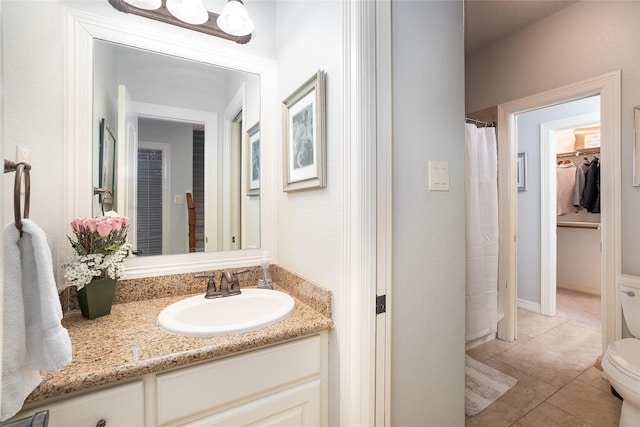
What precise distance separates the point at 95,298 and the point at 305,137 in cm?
103

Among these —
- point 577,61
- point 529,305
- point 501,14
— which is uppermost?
point 501,14

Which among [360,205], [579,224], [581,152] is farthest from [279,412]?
[581,152]

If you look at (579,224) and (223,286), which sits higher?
(579,224)

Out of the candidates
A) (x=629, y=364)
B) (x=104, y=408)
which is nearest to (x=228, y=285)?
(x=104, y=408)

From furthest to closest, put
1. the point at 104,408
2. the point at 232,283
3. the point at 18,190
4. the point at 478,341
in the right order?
the point at 478,341 → the point at 232,283 → the point at 104,408 → the point at 18,190

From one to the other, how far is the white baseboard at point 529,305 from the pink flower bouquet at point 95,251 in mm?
3777

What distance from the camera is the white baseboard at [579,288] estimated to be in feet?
12.0

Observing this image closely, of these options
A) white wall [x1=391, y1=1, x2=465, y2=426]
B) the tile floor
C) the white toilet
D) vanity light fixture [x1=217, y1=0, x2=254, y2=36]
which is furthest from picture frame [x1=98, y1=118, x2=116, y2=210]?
the white toilet

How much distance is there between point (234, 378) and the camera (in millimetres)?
910

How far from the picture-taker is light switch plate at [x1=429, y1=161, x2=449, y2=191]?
1.13 m

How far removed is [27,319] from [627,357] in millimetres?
2404

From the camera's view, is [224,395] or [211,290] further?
[211,290]

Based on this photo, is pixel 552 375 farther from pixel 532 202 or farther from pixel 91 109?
pixel 91 109

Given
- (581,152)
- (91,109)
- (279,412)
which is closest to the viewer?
(279,412)
